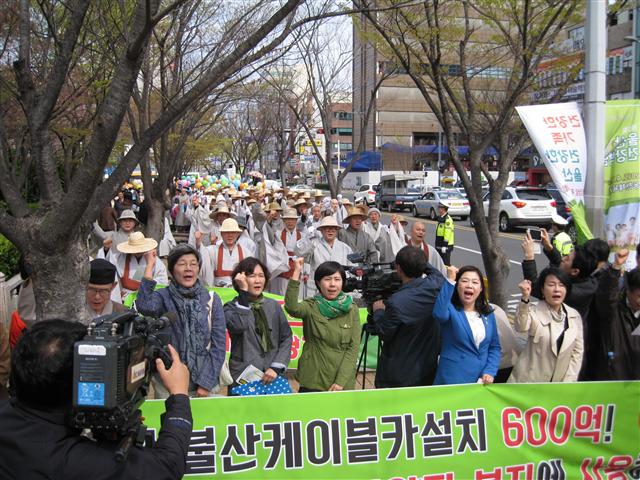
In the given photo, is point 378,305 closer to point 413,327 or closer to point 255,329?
point 413,327

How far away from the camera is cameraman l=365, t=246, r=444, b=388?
13.1 ft

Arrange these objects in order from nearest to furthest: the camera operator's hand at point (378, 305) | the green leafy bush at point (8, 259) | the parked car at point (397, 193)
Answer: the camera operator's hand at point (378, 305), the green leafy bush at point (8, 259), the parked car at point (397, 193)

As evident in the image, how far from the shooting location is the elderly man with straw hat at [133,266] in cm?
605

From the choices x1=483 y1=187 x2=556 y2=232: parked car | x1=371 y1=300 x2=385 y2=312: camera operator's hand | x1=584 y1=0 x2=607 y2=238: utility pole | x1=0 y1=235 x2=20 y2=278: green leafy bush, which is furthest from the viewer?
x1=483 y1=187 x2=556 y2=232: parked car

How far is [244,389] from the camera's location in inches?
158

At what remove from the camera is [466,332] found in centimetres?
394

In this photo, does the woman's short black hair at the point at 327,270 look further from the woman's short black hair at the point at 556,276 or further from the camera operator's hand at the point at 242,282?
the woman's short black hair at the point at 556,276

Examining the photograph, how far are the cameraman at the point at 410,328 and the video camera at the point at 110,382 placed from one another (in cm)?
218

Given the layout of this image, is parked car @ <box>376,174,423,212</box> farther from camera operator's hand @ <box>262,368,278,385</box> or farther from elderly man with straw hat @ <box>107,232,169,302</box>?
camera operator's hand @ <box>262,368,278,385</box>

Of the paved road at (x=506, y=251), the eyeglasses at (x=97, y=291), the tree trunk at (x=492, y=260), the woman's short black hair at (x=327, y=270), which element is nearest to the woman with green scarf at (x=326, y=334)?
the woman's short black hair at (x=327, y=270)

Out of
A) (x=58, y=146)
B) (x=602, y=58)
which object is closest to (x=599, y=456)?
(x=602, y=58)

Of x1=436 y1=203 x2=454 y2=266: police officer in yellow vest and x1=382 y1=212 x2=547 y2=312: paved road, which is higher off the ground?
x1=436 y1=203 x2=454 y2=266: police officer in yellow vest

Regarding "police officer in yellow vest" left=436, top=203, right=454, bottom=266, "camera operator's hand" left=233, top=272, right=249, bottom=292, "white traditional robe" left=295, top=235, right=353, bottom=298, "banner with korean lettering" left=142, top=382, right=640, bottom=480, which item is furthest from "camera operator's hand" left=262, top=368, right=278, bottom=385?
"police officer in yellow vest" left=436, top=203, right=454, bottom=266

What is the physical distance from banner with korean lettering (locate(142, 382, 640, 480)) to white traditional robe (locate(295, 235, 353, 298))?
4.05m
